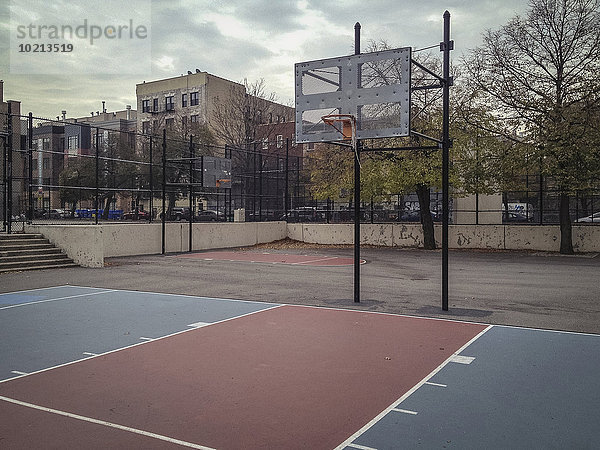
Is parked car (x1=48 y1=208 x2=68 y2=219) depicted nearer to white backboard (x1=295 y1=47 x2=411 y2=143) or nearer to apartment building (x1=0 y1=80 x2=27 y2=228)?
apartment building (x1=0 y1=80 x2=27 y2=228)

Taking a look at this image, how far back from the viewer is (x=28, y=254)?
17.8 m

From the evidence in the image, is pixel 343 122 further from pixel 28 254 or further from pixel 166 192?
pixel 166 192

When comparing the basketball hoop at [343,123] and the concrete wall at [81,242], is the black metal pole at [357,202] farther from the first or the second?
the concrete wall at [81,242]

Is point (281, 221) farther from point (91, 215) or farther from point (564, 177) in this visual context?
point (564, 177)

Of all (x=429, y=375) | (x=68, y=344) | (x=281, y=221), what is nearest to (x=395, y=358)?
(x=429, y=375)

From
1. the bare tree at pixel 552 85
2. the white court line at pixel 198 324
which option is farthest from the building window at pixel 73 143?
the white court line at pixel 198 324

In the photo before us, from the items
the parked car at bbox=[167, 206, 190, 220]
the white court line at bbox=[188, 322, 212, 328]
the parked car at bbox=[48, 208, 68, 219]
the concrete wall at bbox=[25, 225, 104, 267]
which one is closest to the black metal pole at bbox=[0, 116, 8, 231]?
the concrete wall at bbox=[25, 225, 104, 267]

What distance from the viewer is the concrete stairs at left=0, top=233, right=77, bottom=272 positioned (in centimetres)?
1686

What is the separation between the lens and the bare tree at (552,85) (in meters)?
21.2

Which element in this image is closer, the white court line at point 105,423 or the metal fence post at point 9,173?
the white court line at point 105,423

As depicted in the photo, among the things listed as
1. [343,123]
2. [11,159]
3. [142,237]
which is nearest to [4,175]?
[11,159]

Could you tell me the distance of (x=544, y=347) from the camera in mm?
7227

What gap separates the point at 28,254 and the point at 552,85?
802 inches

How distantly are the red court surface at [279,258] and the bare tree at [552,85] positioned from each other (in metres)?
8.80
